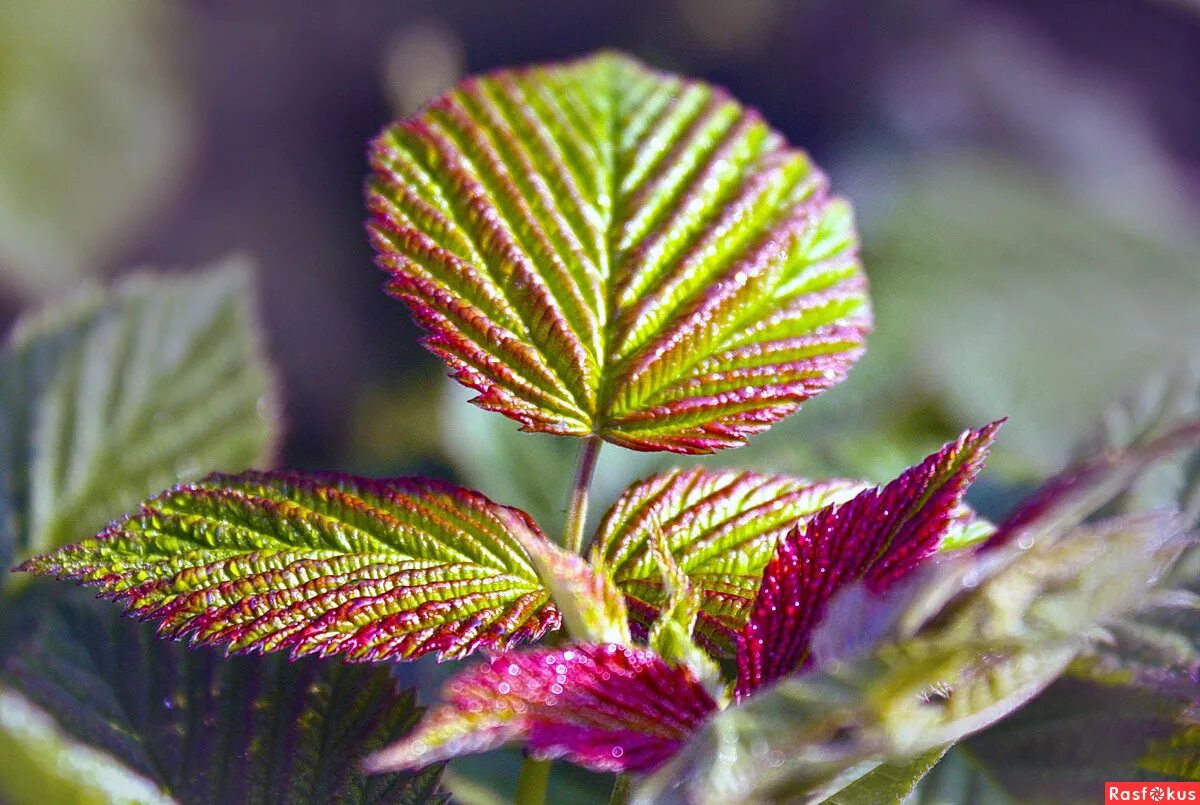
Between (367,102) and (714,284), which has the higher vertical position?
(367,102)

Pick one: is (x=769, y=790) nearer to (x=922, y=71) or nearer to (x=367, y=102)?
(x=367, y=102)

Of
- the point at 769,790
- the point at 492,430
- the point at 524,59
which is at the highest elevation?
the point at 524,59

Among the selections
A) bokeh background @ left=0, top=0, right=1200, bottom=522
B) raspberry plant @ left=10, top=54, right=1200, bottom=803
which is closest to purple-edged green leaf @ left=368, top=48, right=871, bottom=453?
raspberry plant @ left=10, top=54, right=1200, bottom=803

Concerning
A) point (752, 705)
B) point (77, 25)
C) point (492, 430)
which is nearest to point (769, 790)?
point (752, 705)

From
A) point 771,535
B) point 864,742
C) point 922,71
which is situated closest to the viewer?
point 864,742

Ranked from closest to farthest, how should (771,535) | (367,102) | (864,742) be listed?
(864,742) < (771,535) < (367,102)

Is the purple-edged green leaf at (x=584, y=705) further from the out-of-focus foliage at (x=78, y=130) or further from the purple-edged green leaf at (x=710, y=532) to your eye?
the out-of-focus foliage at (x=78, y=130)
